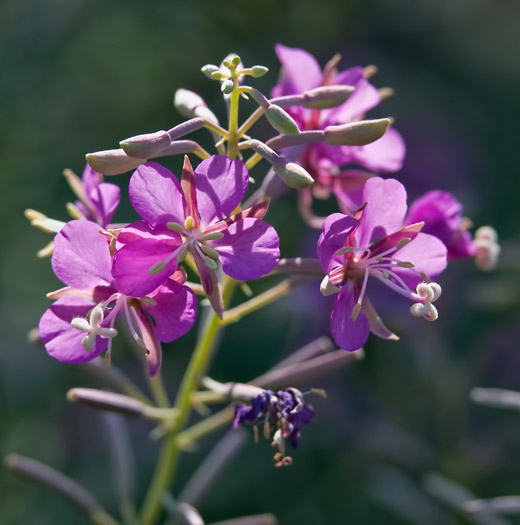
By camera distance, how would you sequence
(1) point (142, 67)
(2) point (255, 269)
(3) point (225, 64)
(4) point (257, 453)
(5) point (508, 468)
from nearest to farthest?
1. (2) point (255, 269)
2. (3) point (225, 64)
3. (5) point (508, 468)
4. (4) point (257, 453)
5. (1) point (142, 67)

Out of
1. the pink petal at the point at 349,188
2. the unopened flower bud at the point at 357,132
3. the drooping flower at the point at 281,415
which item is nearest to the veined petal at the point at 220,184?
the unopened flower bud at the point at 357,132

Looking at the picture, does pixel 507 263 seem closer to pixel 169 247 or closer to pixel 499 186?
pixel 499 186

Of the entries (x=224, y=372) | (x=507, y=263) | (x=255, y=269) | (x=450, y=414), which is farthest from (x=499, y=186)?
(x=255, y=269)

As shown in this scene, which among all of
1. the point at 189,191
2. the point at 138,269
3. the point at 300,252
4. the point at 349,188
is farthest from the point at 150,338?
the point at 300,252

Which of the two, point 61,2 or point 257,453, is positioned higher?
point 61,2

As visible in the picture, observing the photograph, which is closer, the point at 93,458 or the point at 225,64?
the point at 225,64

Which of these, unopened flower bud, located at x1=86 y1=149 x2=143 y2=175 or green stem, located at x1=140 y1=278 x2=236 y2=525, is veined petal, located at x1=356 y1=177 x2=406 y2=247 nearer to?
green stem, located at x1=140 y1=278 x2=236 y2=525

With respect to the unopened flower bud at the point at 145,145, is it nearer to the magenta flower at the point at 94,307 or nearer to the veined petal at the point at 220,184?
the veined petal at the point at 220,184
